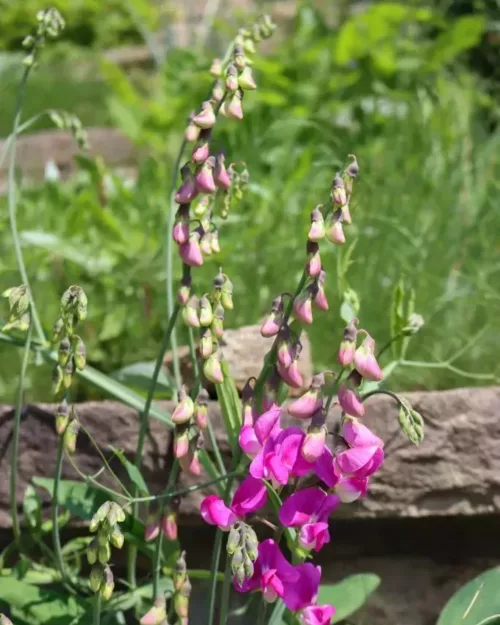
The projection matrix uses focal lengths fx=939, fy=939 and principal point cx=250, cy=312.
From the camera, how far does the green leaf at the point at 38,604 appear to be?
46.0 inches

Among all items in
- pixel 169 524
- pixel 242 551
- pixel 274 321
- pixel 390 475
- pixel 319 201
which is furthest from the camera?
pixel 319 201

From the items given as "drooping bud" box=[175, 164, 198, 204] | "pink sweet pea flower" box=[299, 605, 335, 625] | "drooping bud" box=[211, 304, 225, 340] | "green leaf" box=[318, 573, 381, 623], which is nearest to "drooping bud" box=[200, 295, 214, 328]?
"drooping bud" box=[211, 304, 225, 340]

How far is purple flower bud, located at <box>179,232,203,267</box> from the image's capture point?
102 centimetres

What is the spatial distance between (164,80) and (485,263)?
4.10ft

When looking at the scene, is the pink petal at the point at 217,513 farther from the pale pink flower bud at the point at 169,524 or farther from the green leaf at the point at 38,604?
the green leaf at the point at 38,604

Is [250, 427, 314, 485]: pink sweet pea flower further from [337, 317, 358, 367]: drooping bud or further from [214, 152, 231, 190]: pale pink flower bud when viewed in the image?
[214, 152, 231, 190]: pale pink flower bud

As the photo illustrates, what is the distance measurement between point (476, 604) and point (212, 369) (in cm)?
46

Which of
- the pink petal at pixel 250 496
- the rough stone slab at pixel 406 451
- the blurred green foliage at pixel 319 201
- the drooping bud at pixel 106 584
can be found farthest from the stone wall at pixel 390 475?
the drooping bud at pixel 106 584

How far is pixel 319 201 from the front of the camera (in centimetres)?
211

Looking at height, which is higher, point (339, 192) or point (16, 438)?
point (339, 192)

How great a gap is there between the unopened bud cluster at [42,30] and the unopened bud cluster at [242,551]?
742 mm

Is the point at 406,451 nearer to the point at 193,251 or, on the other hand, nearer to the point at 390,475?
the point at 390,475

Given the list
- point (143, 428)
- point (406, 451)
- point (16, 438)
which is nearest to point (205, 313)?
point (143, 428)

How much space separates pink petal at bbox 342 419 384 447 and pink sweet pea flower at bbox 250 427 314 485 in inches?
1.7
